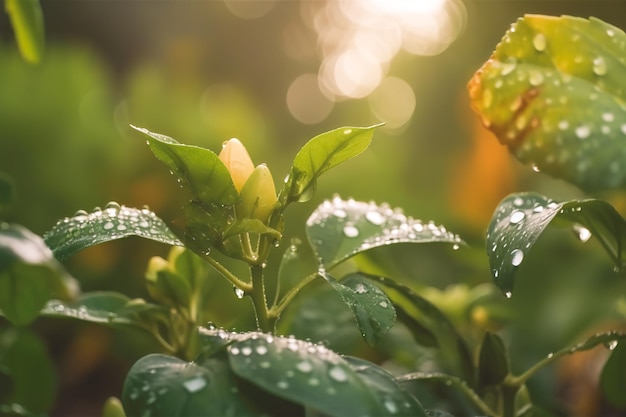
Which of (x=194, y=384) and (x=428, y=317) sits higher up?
(x=194, y=384)

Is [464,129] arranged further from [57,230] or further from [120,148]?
[57,230]

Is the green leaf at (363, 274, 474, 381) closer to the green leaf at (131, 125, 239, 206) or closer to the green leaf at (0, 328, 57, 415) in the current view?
the green leaf at (131, 125, 239, 206)

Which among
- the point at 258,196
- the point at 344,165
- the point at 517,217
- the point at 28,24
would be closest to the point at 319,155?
the point at 258,196

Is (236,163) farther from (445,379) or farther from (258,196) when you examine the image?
(445,379)

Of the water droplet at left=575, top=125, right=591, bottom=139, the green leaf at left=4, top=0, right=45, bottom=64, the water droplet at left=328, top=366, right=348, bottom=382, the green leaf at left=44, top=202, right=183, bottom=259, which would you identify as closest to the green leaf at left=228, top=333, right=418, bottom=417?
the water droplet at left=328, top=366, right=348, bottom=382

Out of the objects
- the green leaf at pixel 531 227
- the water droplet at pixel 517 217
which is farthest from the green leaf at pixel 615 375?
the water droplet at pixel 517 217

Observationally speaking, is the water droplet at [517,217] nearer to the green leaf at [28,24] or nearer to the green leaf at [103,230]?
the green leaf at [103,230]
